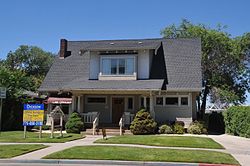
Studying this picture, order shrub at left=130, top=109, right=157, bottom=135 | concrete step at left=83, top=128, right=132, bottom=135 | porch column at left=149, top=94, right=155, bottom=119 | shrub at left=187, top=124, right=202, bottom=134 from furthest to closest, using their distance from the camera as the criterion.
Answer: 1. porch column at left=149, top=94, right=155, bottom=119
2. shrub at left=187, top=124, right=202, bottom=134
3. concrete step at left=83, top=128, right=132, bottom=135
4. shrub at left=130, top=109, right=157, bottom=135

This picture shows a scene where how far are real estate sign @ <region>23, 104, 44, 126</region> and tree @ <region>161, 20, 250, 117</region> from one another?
2158 cm

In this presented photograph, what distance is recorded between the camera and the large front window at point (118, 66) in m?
27.1

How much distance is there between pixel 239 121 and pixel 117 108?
978 cm

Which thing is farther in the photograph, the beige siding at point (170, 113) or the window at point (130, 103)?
the window at point (130, 103)

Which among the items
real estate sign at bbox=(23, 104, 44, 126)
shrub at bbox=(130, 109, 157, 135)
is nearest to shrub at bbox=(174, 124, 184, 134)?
shrub at bbox=(130, 109, 157, 135)

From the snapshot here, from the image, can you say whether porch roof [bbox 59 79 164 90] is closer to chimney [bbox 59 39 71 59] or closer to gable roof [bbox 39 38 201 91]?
gable roof [bbox 39 38 201 91]

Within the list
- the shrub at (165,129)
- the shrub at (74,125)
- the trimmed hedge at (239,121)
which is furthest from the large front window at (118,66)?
the trimmed hedge at (239,121)

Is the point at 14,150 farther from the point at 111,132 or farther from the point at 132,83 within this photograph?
the point at 132,83

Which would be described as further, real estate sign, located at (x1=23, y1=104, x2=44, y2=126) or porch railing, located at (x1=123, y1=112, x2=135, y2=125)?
porch railing, located at (x1=123, y1=112, x2=135, y2=125)

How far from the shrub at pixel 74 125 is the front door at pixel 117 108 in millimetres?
3960

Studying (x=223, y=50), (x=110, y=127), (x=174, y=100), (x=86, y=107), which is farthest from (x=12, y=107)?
(x=223, y=50)

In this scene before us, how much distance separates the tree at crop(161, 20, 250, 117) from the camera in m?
38.1

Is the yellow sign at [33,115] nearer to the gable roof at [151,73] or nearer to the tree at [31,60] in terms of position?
the gable roof at [151,73]

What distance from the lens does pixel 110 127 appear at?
83.1ft
